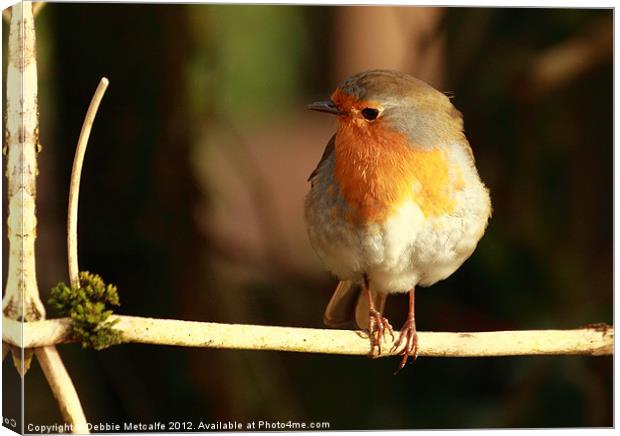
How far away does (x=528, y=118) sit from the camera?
12.6ft

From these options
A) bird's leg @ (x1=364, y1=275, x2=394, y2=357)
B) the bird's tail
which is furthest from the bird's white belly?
the bird's tail

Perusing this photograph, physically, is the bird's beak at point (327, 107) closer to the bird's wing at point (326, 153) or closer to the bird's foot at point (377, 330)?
the bird's wing at point (326, 153)

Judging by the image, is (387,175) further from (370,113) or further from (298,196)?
(298,196)

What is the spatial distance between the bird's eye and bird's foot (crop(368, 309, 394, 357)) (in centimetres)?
66

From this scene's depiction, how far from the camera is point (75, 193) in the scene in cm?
338

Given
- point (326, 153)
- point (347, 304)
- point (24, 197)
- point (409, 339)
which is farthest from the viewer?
point (347, 304)

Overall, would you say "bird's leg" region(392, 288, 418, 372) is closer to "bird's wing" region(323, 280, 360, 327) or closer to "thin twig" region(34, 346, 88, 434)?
"bird's wing" region(323, 280, 360, 327)

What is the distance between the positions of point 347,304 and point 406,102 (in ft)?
2.71

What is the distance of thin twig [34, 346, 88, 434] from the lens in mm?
3240

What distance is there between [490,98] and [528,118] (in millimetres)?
184

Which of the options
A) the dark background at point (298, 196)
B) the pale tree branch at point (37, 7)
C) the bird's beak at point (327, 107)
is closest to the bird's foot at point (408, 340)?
the dark background at point (298, 196)

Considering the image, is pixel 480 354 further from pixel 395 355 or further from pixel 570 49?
pixel 570 49

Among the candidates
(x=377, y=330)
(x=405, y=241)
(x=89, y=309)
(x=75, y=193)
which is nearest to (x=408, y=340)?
(x=377, y=330)

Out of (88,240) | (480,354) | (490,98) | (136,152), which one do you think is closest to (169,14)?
(136,152)
